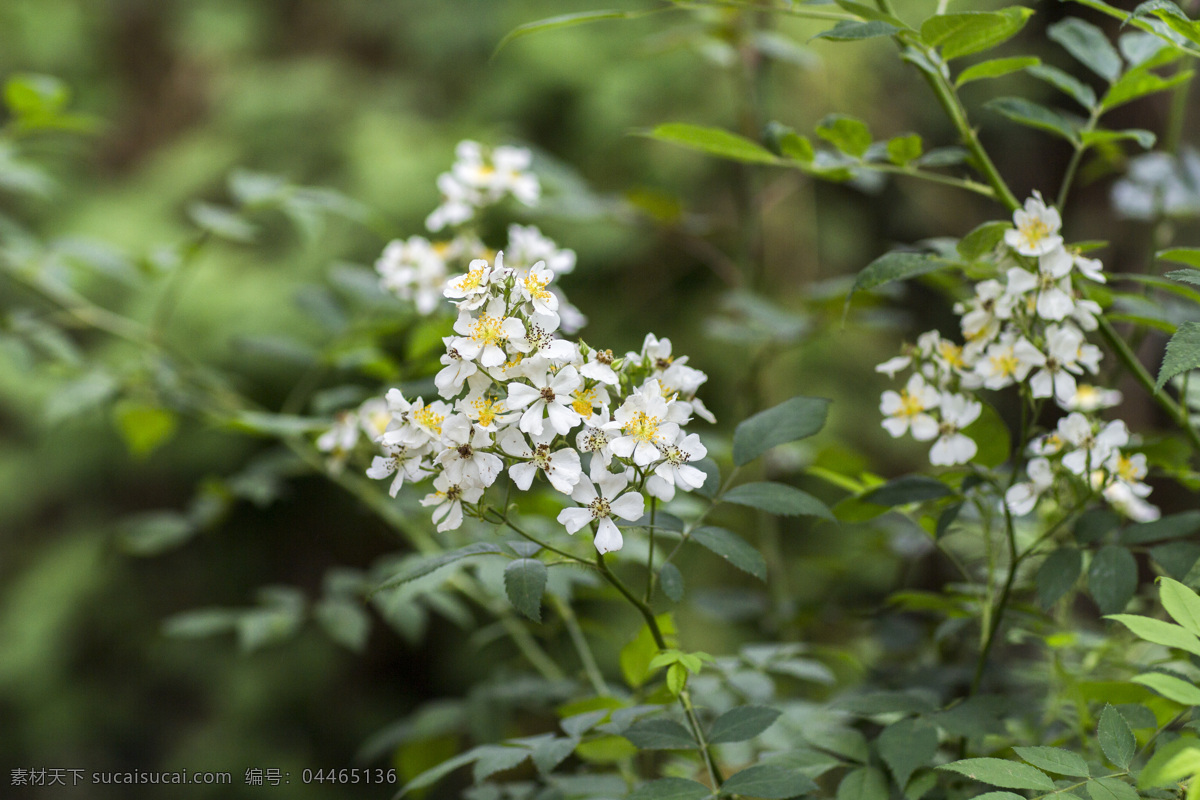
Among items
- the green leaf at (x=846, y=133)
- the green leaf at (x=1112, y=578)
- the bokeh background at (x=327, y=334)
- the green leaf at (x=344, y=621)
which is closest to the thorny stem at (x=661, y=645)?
the green leaf at (x=1112, y=578)

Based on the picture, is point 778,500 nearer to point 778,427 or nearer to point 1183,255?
point 778,427

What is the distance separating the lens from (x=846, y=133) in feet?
2.56

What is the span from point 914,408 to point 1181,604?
294mm

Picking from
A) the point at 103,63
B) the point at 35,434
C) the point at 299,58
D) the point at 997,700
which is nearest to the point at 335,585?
the point at 997,700

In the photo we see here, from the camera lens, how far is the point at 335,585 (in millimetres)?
1238

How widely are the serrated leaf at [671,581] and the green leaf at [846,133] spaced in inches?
16.2

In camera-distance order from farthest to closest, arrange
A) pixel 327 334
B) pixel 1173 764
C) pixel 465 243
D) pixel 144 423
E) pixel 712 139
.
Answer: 1. pixel 327 334
2. pixel 144 423
3. pixel 465 243
4. pixel 712 139
5. pixel 1173 764

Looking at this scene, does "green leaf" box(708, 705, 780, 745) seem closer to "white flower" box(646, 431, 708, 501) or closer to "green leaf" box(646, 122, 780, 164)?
"white flower" box(646, 431, 708, 501)

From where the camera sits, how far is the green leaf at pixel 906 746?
68 centimetres

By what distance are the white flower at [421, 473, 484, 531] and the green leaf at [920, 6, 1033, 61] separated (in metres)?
0.50

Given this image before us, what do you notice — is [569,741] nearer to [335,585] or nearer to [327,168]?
[335,585]

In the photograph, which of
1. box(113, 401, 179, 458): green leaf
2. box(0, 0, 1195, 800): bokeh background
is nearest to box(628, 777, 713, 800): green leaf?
box(113, 401, 179, 458): green leaf

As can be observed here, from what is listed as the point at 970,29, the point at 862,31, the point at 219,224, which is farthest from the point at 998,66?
the point at 219,224

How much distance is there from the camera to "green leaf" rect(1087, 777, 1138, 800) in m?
0.53
